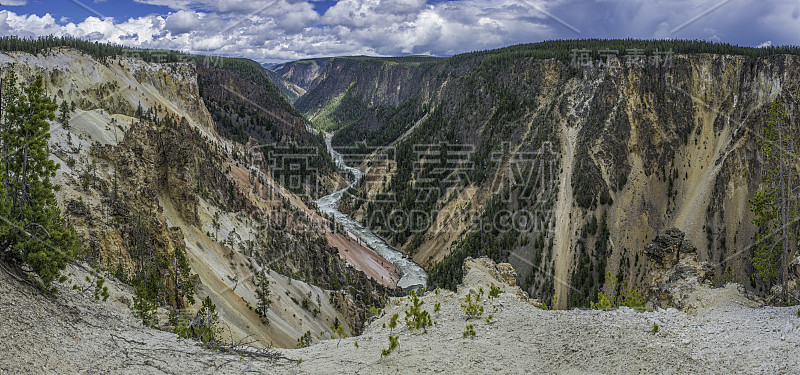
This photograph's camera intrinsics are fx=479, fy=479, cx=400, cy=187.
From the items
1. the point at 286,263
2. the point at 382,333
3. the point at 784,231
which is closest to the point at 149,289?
the point at 382,333

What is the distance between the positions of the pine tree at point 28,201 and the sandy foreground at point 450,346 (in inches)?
30.3

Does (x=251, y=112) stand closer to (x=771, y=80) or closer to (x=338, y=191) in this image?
(x=338, y=191)

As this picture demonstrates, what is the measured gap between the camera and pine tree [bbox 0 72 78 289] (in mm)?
10984

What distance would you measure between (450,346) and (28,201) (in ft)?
36.5

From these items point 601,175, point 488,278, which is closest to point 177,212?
point 488,278

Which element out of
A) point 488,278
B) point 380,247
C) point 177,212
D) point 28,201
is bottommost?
point 380,247

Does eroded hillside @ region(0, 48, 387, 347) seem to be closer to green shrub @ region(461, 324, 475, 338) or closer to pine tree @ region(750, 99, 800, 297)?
green shrub @ region(461, 324, 475, 338)

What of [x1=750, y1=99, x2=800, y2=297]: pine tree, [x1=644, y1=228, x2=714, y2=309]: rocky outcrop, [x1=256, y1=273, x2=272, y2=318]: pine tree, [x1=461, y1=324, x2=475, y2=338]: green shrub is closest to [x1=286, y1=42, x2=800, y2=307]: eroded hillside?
[x1=644, y1=228, x2=714, y2=309]: rocky outcrop

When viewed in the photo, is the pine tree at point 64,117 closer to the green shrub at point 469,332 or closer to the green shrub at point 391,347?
the green shrub at point 391,347

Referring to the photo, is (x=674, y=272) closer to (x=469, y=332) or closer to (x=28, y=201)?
(x=469, y=332)

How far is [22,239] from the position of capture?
10992mm

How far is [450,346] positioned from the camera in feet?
38.3

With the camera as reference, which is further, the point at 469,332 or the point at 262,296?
the point at 262,296

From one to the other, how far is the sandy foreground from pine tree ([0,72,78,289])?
770 millimetres
